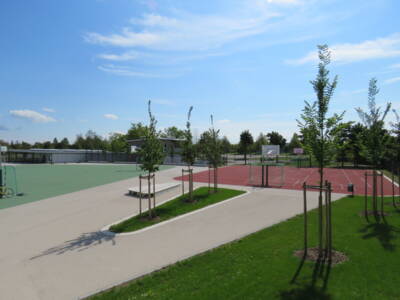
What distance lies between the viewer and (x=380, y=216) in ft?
32.4

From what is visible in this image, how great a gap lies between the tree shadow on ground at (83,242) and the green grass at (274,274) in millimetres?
3074

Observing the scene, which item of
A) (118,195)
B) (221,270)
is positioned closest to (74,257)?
(221,270)

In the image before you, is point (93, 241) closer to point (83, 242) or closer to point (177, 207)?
point (83, 242)

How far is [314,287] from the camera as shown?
195 inches

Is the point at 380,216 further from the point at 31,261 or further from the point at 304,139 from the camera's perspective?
the point at 31,261

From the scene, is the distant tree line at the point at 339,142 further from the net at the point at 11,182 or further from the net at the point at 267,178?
the net at the point at 11,182

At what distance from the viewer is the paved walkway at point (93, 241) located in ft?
19.5

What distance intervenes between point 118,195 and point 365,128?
528 inches

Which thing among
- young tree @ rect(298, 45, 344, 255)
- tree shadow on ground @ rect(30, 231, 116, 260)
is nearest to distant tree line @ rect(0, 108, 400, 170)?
young tree @ rect(298, 45, 344, 255)

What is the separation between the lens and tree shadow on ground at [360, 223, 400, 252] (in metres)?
6.95

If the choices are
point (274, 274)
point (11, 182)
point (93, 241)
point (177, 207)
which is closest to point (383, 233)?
point (274, 274)

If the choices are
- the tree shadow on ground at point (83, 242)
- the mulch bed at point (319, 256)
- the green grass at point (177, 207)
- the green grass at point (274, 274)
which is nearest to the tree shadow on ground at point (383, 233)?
the green grass at point (274, 274)

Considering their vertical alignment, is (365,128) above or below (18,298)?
above

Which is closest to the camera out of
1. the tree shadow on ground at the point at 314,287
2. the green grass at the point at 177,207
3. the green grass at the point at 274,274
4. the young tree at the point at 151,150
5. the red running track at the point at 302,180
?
the tree shadow on ground at the point at 314,287
